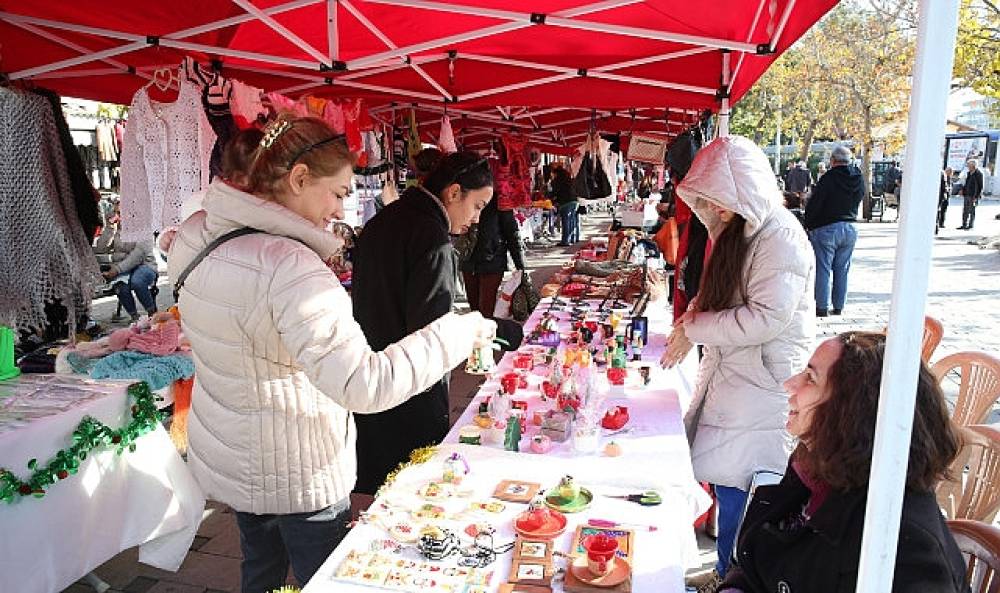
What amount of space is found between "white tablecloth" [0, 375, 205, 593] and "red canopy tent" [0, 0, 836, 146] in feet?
4.68

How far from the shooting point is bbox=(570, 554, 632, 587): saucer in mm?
1337

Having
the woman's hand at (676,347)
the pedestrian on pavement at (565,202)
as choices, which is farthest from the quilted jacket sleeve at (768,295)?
the pedestrian on pavement at (565,202)

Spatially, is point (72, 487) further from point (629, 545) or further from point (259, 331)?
point (629, 545)

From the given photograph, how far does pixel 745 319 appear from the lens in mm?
2170

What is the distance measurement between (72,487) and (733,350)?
2353 millimetres

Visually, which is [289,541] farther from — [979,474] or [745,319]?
[979,474]

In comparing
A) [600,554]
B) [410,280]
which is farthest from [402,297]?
[600,554]

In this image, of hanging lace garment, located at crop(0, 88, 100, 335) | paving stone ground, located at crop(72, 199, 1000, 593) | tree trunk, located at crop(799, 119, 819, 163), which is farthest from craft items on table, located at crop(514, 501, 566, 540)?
tree trunk, located at crop(799, 119, 819, 163)

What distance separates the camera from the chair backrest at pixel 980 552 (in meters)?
1.44

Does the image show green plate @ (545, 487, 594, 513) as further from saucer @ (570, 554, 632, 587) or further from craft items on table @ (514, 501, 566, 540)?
saucer @ (570, 554, 632, 587)

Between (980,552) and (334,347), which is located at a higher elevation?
(334,347)

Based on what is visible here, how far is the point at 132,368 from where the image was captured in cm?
348

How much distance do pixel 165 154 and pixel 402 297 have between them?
1.57 m

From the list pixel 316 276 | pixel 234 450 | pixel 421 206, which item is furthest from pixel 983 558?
pixel 421 206
